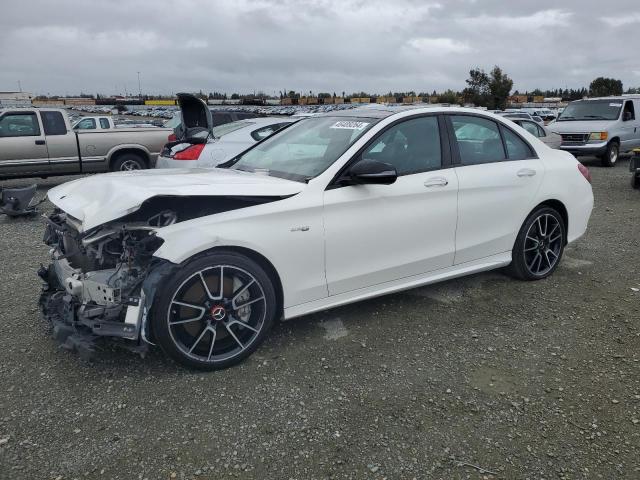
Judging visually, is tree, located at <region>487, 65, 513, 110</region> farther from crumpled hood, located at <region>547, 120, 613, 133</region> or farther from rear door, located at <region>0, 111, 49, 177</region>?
rear door, located at <region>0, 111, 49, 177</region>

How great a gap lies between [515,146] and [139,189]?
338 centimetres

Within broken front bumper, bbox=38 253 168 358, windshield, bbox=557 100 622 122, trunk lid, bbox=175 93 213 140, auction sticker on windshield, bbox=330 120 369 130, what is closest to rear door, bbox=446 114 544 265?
auction sticker on windshield, bbox=330 120 369 130

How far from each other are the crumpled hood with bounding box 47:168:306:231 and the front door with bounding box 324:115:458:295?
0.44 metres

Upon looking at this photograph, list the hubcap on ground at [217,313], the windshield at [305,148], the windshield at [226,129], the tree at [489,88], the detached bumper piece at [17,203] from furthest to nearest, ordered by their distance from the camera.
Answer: the tree at [489,88] → the windshield at [226,129] → the detached bumper piece at [17,203] → the windshield at [305,148] → the hubcap on ground at [217,313]

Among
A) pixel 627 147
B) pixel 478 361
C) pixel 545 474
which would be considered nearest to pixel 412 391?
pixel 478 361

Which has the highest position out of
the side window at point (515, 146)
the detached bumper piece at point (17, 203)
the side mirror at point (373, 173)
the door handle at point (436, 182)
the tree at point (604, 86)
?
the tree at point (604, 86)

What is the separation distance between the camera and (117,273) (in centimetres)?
323

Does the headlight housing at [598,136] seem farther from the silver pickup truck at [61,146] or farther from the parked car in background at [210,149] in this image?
the silver pickup truck at [61,146]

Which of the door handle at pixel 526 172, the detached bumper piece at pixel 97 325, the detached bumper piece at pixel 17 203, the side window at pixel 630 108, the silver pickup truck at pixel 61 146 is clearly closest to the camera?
the detached bumper piece at pixel 97 325

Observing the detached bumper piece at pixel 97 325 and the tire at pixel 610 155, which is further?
the tire at pixel 610 155

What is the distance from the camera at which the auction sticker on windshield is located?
13.3 feet

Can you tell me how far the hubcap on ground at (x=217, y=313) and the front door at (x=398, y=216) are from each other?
61 centimetres

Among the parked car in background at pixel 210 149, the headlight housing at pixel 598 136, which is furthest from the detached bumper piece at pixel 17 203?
the headlight housing at pixel 598 136

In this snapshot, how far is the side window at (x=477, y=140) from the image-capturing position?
440 centimetres
